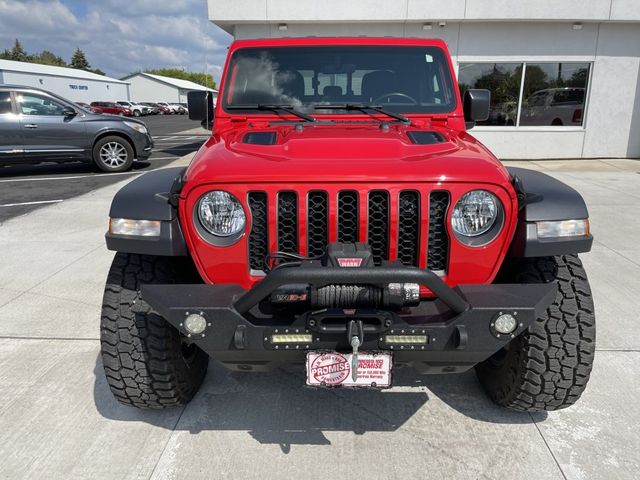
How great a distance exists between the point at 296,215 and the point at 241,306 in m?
0.45

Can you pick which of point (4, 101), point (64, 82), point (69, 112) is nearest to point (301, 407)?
point (69, 112)

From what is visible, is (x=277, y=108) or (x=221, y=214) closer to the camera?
(x=221, y=214)

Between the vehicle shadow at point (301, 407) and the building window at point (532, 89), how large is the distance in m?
10.5

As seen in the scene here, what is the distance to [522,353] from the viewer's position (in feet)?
7.63

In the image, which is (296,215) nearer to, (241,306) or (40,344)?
(241,306)

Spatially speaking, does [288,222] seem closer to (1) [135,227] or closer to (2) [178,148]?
(1) [135,227]

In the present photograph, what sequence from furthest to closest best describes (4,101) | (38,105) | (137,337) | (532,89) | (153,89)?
(153,89) < (532,89) < (38,105) < (4,101) < (137,337)

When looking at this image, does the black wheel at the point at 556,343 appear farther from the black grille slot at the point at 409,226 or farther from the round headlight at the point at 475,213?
the black grille slot at the point at 409,226

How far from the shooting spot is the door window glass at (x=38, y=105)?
31.9ft

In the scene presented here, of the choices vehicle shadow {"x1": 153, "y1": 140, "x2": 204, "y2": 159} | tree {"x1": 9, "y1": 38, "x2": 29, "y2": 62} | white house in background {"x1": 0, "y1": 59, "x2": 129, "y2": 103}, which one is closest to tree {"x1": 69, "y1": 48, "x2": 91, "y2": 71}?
tree {"x1": 9, "y1": 38, "x2": 29, "y2": 62}

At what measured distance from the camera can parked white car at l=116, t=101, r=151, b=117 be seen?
43.8 m

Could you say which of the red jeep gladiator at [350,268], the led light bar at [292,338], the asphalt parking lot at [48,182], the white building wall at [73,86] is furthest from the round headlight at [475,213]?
the white building wall at [73,86]

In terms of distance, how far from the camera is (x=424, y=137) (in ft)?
8.45

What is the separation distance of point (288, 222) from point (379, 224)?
37 centimetres
